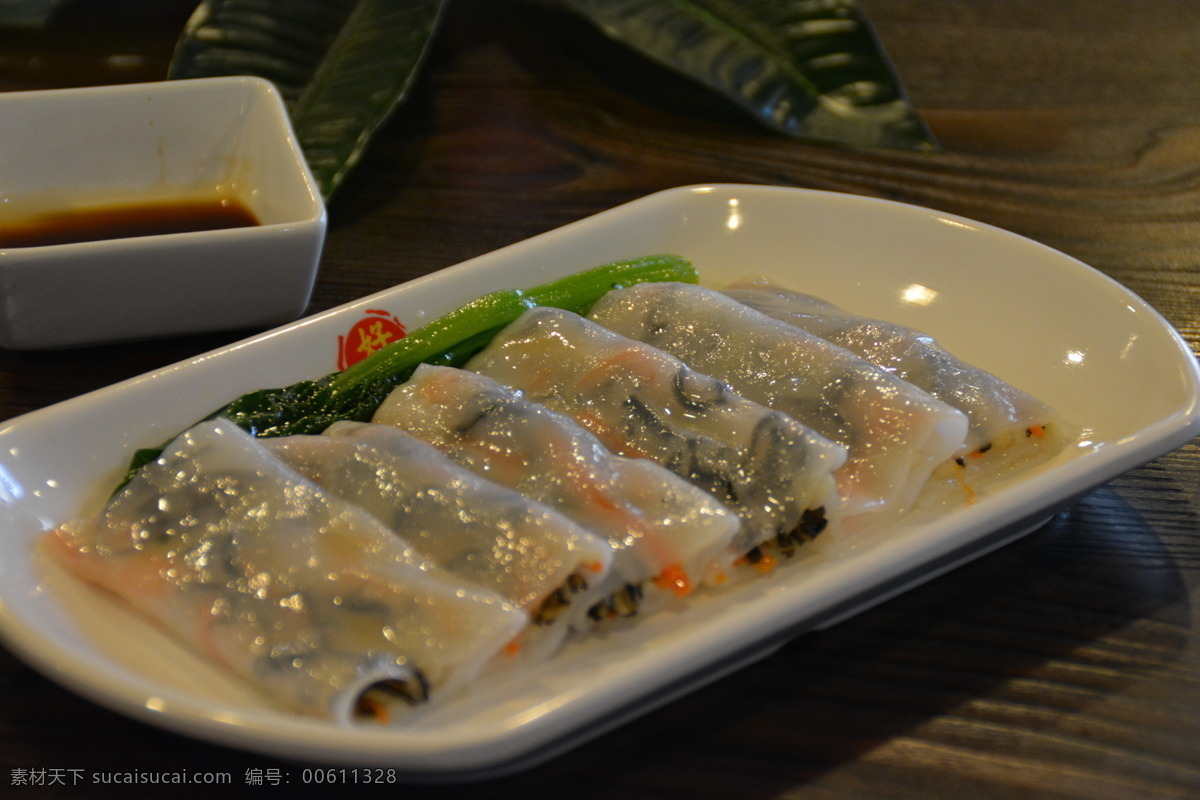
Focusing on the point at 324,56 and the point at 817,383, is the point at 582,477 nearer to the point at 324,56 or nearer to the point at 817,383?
the point at 817,383

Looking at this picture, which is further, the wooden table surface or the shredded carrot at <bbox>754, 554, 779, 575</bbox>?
the shredded carrot at <bbox>754, 554, 779, 575</bbox>

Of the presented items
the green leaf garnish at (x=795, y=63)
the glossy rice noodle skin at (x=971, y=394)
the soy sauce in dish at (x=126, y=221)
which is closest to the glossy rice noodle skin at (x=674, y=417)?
the glossy rice noodle skin at (x=971, y=394)

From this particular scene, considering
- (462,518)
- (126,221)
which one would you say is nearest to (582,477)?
(462,518)

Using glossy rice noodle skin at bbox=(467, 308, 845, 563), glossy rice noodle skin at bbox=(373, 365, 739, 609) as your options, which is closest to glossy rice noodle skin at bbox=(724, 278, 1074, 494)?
glossy rice noodle skin at bbox=(467, 308, 845, 563)

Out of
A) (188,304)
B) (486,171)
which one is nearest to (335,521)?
(188,304)

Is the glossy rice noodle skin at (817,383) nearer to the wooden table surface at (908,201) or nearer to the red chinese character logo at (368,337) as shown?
the wooden table surface at (908,201)

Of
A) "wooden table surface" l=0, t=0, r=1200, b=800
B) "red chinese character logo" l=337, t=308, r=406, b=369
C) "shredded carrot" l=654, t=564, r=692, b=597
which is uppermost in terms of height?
"shredded carrot" l=654, t=564, r=692, b=597

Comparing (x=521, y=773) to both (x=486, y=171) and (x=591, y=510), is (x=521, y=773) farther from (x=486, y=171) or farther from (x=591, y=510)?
(x=486, y=171)

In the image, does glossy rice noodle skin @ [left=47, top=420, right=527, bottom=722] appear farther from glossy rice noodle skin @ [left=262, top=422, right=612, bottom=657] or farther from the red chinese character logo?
the red chinese character logo
